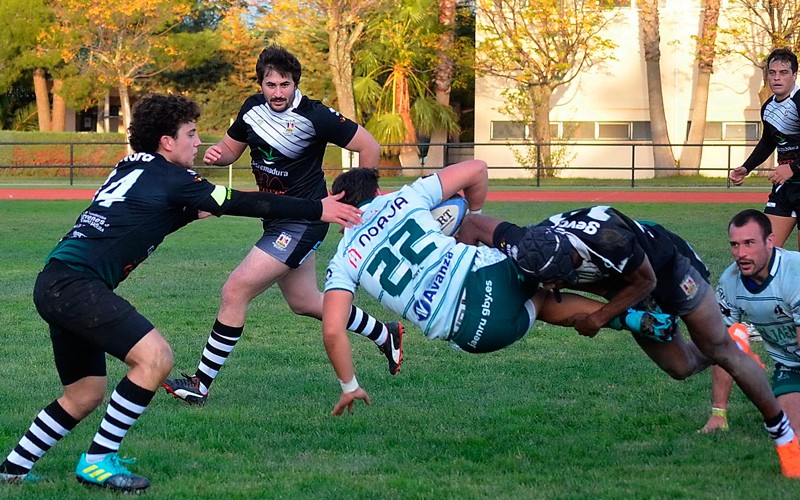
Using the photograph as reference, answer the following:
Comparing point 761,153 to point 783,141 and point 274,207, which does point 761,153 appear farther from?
point 274,207

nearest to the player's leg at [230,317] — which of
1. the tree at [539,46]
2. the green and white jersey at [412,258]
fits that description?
the green and white jersey at [412,258]

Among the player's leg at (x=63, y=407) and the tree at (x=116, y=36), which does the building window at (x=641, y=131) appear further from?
the player's leg at (x=63, y=407)

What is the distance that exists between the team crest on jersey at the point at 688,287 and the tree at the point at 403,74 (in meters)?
30.3

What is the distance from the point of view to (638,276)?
4.73 metres

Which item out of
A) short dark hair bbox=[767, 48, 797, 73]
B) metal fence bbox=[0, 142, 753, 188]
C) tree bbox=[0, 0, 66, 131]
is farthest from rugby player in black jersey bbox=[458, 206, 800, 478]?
tree bbox=[0, 0, 66, 131]

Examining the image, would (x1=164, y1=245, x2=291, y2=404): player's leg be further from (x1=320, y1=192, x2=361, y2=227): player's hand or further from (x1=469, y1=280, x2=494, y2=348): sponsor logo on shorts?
(x1=469, y1=280, x2=494, y2=348): sponsor logo on shorts

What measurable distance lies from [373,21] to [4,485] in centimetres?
3249

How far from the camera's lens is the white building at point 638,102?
35.0m

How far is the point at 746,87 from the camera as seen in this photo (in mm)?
35250

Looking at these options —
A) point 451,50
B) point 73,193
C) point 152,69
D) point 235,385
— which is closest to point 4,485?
point 235,385

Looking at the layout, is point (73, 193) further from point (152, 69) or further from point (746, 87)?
point (746, 87)

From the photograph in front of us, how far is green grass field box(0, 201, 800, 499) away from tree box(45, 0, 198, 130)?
101 ft

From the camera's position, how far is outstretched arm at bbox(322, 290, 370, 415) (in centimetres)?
564

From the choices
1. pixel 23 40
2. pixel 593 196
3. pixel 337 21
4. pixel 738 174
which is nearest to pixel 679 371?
pixel 738 174
